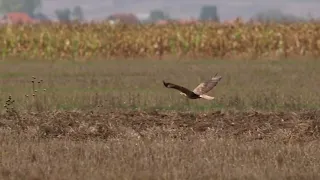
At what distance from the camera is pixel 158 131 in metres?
13.3

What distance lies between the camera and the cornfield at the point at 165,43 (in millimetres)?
36344

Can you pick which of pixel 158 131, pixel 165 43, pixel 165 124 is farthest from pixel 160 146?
pixel 165 43

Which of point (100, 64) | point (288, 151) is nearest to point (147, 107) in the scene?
point (288, 151)

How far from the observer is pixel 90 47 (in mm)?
36562

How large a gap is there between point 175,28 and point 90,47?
3912 mm

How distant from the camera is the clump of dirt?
43.4 feet

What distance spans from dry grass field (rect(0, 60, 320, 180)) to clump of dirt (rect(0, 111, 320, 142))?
16 mm

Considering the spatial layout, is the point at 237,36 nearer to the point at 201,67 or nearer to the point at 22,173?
the point at 201,67

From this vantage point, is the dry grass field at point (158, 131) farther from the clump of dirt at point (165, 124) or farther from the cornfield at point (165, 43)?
the cornfield at point (165, 43)

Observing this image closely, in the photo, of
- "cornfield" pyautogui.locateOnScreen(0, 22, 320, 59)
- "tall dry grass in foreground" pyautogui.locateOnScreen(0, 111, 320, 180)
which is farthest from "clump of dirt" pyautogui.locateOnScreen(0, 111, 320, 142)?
"cornfield" pyautogui.locateOnScreen(0, 22, 320, 59)

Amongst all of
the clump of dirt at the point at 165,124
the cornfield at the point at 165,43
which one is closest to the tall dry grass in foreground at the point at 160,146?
the clump of dirt at the point at 165,124

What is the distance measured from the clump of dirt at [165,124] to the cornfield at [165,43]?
2123 centimetres

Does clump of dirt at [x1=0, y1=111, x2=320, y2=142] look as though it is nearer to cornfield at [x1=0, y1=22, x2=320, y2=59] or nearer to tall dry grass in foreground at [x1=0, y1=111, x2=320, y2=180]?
tall dry grass in foreground at [x1=0, y1=111, x2=320, y2=180]

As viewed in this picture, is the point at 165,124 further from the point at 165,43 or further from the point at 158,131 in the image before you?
the point at 165,43
